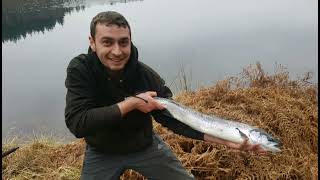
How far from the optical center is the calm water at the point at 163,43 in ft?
37.0

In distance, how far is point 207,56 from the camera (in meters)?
A: 13.6

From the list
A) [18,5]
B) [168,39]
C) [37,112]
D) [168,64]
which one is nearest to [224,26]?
[168,39]

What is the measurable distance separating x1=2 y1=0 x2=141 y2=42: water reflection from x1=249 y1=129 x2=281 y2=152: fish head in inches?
704

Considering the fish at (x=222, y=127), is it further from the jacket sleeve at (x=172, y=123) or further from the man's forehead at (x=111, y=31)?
the man's forehead at (x=111, y=31)

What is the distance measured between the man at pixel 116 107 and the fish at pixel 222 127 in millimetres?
80

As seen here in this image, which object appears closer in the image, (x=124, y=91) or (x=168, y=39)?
(x=124, y=91)

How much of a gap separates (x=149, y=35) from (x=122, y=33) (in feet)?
44.9

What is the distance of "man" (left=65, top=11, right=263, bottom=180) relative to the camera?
3.44m

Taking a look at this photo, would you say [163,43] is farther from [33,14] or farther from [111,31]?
[111,31]

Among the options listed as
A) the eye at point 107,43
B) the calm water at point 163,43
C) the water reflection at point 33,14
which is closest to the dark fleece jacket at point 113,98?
the eye at point 107,43

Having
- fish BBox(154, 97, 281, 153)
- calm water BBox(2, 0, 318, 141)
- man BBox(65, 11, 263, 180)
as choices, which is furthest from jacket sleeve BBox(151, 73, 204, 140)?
calm water BBox(2, 0, 318, 141)

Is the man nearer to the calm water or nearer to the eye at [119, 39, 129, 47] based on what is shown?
the eye at [119, 39, 129, 47]

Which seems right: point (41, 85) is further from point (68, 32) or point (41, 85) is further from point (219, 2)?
point (219, 2)

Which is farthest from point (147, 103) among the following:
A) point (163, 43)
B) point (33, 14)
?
point (33, 14)
